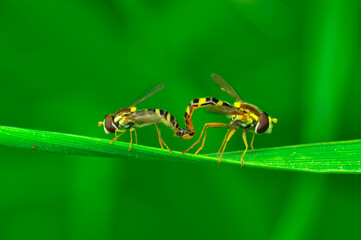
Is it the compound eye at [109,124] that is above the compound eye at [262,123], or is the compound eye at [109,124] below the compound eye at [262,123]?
below

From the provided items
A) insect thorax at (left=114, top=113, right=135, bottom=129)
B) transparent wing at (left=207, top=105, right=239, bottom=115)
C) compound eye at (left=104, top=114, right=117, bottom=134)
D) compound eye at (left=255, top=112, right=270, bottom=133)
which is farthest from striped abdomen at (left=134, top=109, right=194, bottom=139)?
compound eye at (left=255, top=112, right=270, bottom=133)

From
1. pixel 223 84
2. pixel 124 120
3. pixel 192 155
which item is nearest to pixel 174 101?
pixel 223 84

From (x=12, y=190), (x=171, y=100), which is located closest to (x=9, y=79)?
(x=12, y=190)

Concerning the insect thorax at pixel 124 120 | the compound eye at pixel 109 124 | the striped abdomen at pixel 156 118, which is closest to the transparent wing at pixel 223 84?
the striped abdomen at pixel 156 118

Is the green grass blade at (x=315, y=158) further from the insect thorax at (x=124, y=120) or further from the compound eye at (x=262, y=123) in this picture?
the insect thorax at (x=124, y=120)

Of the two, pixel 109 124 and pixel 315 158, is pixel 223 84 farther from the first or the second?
pixel 315 158

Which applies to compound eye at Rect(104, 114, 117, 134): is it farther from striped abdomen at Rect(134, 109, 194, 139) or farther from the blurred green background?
the blurred green background
